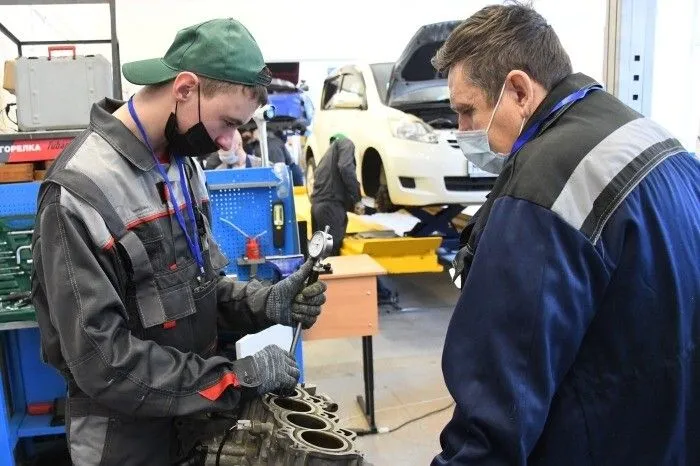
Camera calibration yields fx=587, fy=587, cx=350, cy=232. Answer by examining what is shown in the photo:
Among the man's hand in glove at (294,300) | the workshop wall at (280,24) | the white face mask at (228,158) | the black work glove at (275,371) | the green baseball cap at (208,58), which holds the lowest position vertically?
the black work glove at (275,371)

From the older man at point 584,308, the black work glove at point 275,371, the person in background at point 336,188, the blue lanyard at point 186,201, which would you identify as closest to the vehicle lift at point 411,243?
the person in background at point 336,188

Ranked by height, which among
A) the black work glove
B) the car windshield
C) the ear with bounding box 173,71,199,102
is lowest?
the black work glove

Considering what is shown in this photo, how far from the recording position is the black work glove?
1.47 meters

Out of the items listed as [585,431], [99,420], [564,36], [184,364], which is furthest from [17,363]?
[564,36]

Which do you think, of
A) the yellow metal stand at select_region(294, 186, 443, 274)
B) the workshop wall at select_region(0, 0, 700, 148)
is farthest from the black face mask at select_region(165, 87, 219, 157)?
the workshop wall at select_region(0, 0, 700, 148)

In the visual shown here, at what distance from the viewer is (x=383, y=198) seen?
569cm

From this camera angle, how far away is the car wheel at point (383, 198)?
5566 millimetres

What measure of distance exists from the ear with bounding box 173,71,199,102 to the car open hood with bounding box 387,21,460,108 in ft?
13.0

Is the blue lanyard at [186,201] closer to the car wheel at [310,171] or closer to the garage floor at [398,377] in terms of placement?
the garage floor at [398,377]

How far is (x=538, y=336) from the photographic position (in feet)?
2.79

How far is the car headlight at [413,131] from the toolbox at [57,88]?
275 centimetres

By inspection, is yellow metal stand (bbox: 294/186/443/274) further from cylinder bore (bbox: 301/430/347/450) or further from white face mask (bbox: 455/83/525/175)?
cylinder bore (bbox: 301/430/347/450)

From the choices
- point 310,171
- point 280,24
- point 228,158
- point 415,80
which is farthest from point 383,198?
point 280,24

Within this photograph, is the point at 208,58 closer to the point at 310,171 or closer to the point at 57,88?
the point at 57,88
